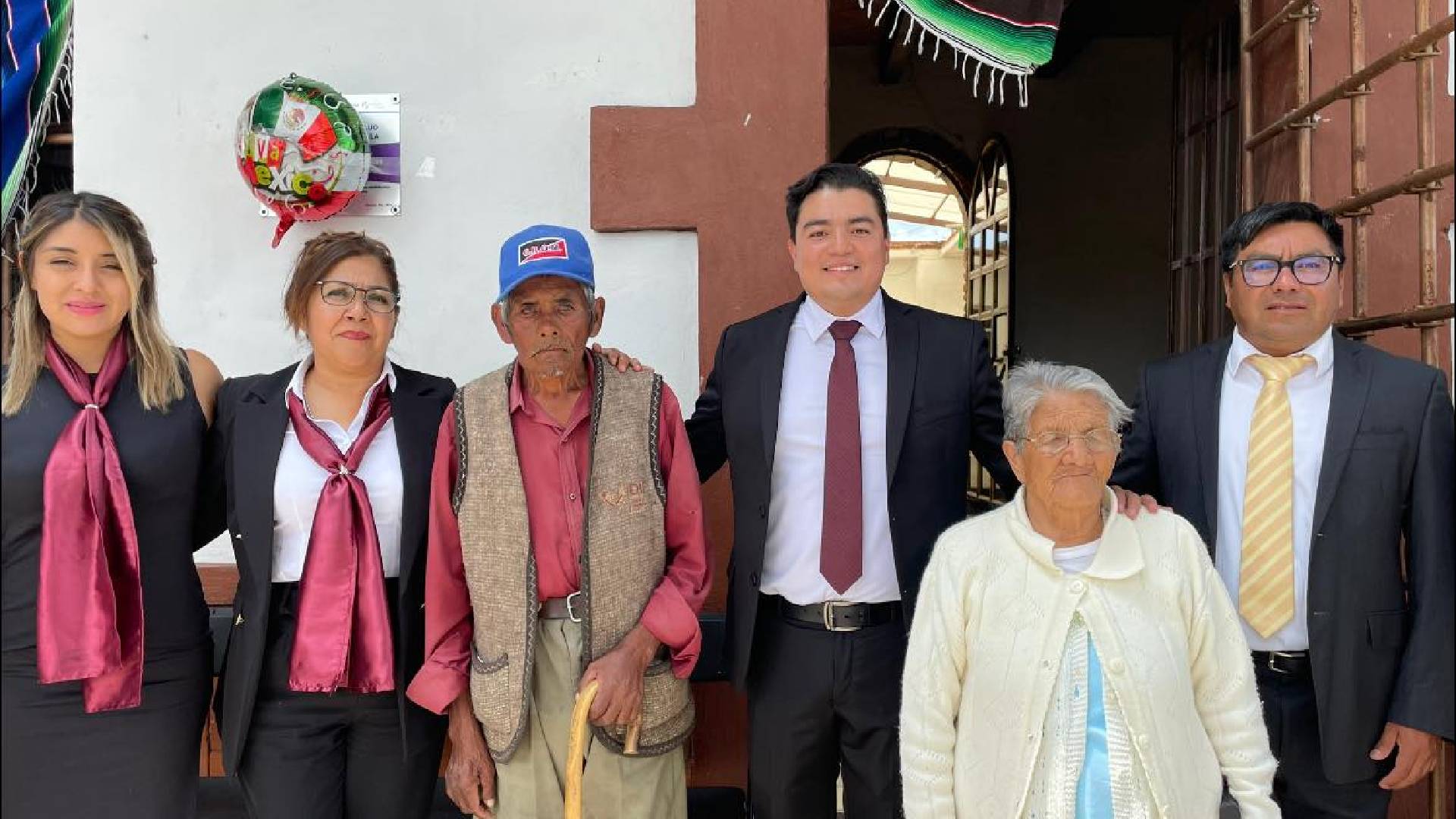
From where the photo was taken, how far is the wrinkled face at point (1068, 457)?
2307 mm

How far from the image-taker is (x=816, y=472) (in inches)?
113

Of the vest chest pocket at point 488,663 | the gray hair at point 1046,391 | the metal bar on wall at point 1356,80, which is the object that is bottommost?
the vest chest pocket at point 488,663

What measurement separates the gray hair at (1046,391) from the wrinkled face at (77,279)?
6.64 feet

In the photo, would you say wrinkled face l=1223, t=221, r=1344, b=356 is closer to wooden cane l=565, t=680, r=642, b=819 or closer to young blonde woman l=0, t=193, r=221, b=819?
wooden cane l=565, t=680, r=642, b=819

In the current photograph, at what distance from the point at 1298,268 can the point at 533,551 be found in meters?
1.91

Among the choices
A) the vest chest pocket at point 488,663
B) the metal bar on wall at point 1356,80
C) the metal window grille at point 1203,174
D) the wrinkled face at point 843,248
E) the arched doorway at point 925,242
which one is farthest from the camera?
the arched doorway at point 925,242

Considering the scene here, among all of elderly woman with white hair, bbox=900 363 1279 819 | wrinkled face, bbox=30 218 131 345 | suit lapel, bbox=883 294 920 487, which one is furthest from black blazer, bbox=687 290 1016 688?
wrinkled face, bbox=30 218 131 345

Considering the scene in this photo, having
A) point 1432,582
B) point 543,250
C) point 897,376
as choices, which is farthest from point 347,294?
point 1432,582

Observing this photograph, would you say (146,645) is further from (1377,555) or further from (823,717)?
(1377,555)

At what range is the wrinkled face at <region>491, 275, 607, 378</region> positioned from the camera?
104 inches

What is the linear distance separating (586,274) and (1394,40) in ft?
9.11

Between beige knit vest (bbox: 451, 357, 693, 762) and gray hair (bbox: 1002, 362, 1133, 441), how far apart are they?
2.67 feet

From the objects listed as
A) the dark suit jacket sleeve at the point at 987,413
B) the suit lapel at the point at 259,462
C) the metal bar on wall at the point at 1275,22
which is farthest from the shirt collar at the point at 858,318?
the metal bar on wall at the point at 1275,22

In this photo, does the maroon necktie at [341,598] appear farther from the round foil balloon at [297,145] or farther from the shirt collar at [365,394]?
the round foil balloon at [297,145]
